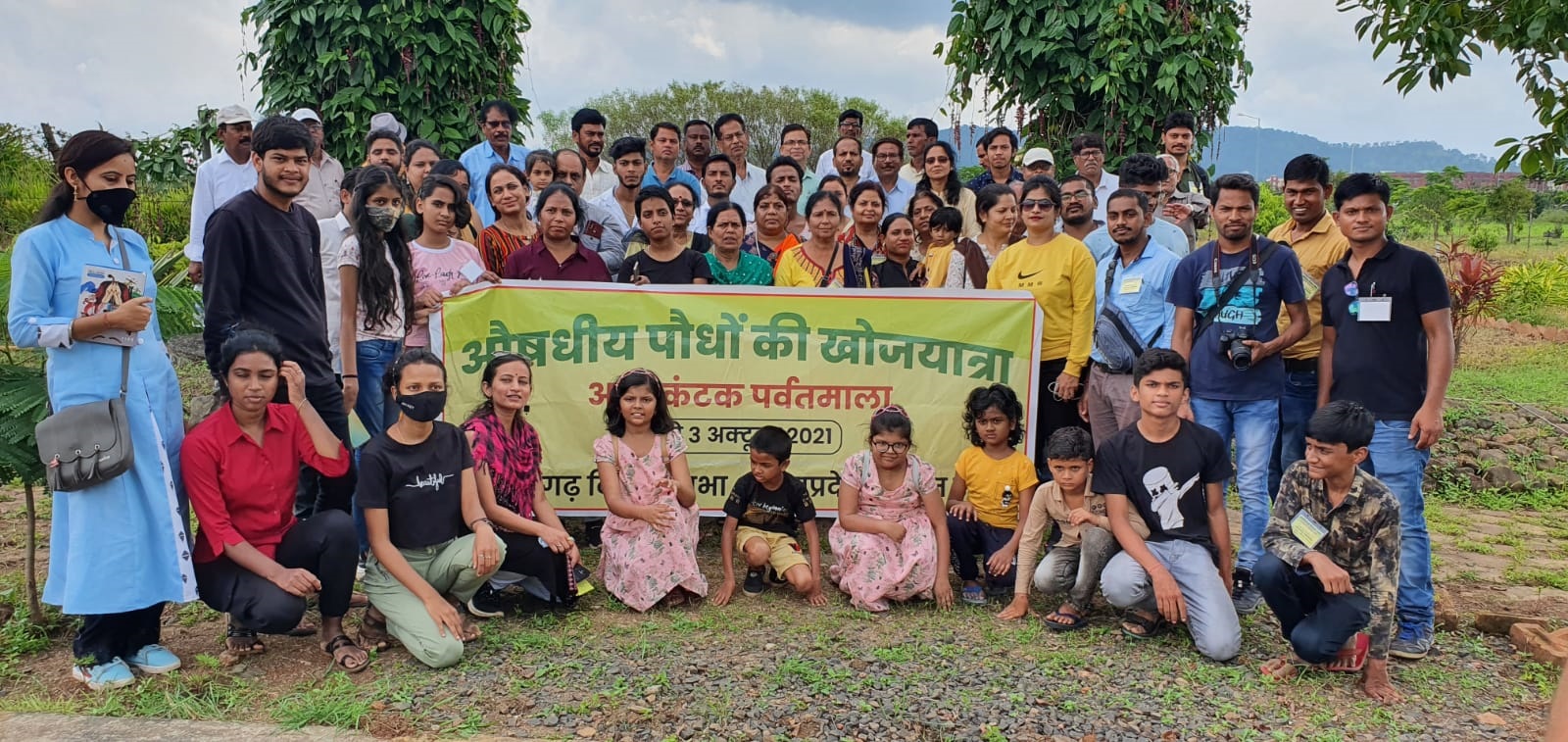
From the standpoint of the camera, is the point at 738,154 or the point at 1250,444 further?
the point at 738,154

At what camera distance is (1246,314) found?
461cm

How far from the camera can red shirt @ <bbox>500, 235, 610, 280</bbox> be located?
17.9 feet

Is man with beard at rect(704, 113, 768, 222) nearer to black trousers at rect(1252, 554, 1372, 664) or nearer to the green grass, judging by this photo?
black trousers at rect(1252, 554, 1372, 664)

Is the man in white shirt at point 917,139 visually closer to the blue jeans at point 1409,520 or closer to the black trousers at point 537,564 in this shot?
the blue jeans at point 1409,520

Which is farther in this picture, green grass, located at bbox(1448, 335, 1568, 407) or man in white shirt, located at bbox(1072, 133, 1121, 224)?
green grass, located at bbox(1448, 335, 1568, 407)

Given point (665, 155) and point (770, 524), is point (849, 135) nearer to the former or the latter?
point (665, 155)

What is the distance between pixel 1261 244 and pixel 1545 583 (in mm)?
2536

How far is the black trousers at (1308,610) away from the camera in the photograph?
3871 mm

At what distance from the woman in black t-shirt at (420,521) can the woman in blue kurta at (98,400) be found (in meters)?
0.67

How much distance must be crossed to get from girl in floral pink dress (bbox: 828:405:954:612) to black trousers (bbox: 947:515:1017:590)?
17 cm

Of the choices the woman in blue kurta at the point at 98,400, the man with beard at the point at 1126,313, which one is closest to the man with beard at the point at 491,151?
the woman in blue kurta at the point at 98,400

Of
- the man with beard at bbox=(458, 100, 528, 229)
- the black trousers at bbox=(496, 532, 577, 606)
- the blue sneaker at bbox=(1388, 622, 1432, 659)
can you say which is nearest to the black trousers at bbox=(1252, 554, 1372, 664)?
the blue sneaker at bbox=(1388, 622, 1432, 659)

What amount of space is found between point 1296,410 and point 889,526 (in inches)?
77.9

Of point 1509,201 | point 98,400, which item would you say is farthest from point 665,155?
point 1509,201
